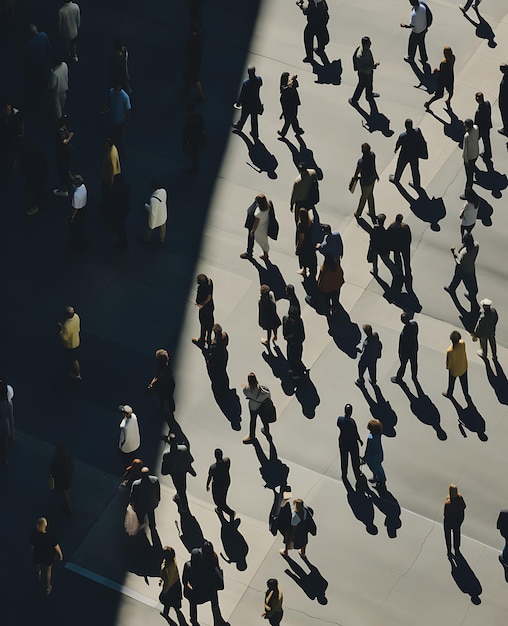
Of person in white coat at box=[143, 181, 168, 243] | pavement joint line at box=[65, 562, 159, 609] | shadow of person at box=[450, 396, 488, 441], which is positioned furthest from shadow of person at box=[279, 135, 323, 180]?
pavement joint line at box=[65, 562, 159, 609]

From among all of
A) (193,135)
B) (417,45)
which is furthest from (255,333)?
(417,45)

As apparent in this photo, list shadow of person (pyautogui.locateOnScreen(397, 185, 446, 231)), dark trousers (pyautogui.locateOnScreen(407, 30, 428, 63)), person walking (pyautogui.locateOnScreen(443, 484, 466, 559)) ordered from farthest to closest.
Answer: dark trousers (pyautogui.locateOnScreen(407, 30, 428, 63)), shadow of person (pyautogui.locateOnScreen(397, 185, 446, 231)), person walking (pyautogui.locateOnScreen(443, 484, 466, 559))

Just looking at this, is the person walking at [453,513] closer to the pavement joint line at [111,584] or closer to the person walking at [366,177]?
the pavement joint line at [111,584]

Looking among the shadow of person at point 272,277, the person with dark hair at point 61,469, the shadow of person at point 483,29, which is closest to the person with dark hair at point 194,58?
the shadow of person at point 272,277

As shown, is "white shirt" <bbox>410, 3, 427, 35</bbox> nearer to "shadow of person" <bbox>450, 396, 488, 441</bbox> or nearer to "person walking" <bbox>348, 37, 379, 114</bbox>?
"person walking" <bbox>348, 37, 379, 114</bbox>

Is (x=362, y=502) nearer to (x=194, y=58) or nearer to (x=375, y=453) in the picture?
(x=375, y=453)
